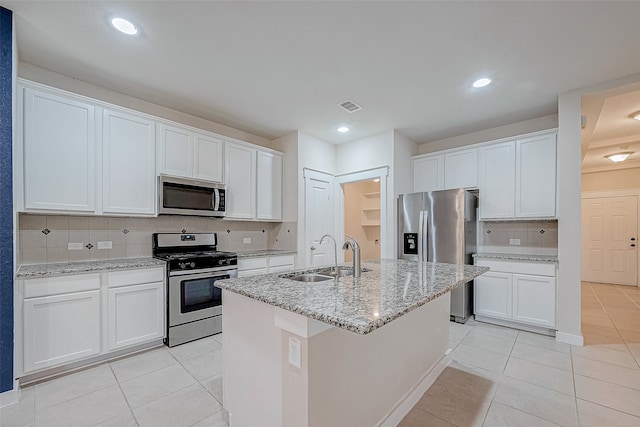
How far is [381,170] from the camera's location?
4.26 metres

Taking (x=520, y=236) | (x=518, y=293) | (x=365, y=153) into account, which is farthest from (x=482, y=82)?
(x=518, y=293)

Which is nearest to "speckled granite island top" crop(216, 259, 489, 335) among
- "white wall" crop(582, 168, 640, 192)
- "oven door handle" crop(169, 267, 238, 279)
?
"oven door handle" crop(169, 267, 238, 279)

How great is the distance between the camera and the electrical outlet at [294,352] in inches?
49.1

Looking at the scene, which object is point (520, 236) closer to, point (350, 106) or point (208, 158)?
point (350, 106)

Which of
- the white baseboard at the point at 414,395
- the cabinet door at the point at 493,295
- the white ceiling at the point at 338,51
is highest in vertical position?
the white ceiling at the point at 338,51

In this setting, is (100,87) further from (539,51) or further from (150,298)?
(539,51)

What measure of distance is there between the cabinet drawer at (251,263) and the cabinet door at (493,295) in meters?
2.85

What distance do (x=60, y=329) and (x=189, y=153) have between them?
207cm

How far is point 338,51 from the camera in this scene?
232 centimetres

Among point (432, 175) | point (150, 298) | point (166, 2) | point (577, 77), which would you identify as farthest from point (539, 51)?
point (150, 298)

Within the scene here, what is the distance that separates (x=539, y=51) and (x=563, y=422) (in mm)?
2739

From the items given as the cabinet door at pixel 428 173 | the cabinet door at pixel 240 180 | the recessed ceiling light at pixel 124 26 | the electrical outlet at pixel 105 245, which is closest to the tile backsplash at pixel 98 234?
the electrical outlet at pixel 105 245

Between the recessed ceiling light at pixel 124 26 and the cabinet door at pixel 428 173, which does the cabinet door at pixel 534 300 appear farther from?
the recessed ceiling light at pixel 124 26

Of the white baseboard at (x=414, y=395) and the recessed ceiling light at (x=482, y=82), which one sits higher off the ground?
the recessed ceiling light at (x=482, y=82)
